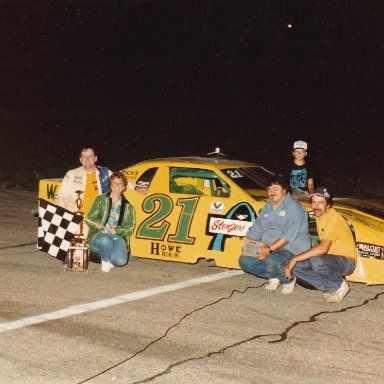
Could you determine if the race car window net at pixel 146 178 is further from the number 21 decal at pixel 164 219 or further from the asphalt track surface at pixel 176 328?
the asphalt track surface at pixel 176 328

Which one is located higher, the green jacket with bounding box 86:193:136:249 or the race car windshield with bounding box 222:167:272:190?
the race car windshield with bounding box 222:167:272:190

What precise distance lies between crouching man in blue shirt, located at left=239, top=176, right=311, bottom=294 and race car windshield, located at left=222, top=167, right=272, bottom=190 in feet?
3.29

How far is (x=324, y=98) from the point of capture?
30672 millimetres

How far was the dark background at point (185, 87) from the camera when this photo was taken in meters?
24.5

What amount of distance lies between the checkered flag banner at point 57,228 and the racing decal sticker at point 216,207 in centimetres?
158

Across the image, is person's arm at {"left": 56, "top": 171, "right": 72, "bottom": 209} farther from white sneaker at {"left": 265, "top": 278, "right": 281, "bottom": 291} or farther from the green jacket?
white sneaker at {"left": 265, "top": 278, "right": 281, "bottom": 291}

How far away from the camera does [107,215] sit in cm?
814

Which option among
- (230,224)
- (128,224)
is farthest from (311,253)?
(128,224)

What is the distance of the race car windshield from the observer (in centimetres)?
837

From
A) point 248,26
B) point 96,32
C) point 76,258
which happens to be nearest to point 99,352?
point 76,258

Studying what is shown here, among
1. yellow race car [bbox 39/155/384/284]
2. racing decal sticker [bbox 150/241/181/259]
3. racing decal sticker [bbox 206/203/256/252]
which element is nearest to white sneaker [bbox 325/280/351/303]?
yellow race car [bbox 39/155/384/284]

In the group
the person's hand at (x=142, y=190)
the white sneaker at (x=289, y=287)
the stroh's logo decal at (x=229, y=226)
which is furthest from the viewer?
the person's hand at (x=142, y=190)

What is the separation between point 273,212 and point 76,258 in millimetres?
2399

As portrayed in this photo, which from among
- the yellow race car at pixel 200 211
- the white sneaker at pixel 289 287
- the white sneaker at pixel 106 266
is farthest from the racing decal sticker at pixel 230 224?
the white sneaker at pixel 106 266
